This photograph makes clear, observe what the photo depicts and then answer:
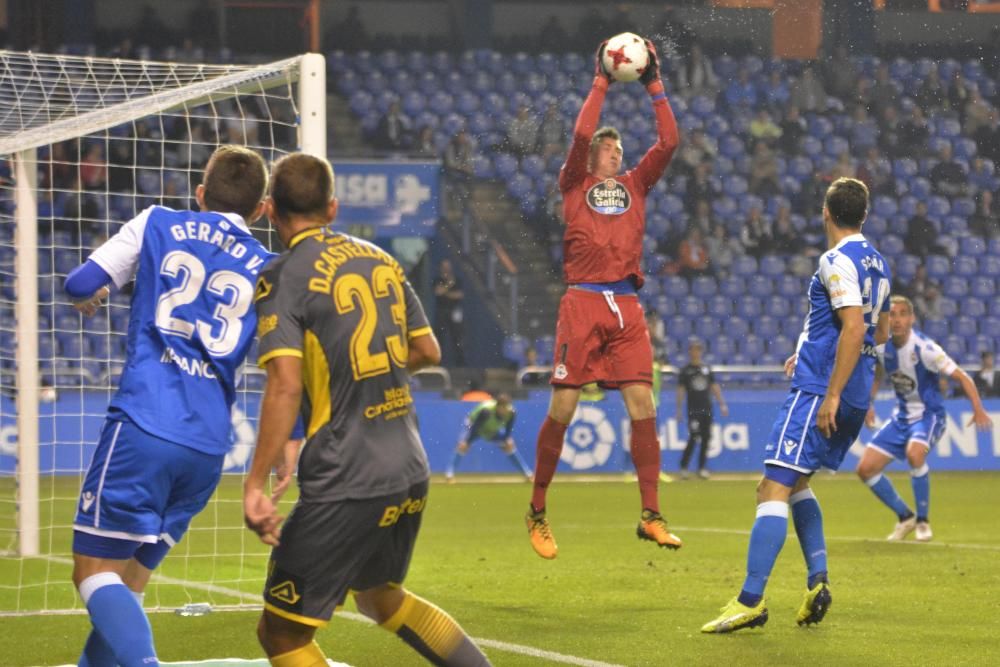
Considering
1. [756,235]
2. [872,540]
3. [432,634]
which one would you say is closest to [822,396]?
[432,634]

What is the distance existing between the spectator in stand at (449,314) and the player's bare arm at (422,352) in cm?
1767

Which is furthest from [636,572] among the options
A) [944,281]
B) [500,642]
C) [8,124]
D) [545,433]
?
[944,281]

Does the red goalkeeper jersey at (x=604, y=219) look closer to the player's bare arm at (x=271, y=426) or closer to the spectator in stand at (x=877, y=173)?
the player's bare arm at (x=271, y=426)

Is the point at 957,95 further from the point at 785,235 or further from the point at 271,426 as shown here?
the point at 271,426

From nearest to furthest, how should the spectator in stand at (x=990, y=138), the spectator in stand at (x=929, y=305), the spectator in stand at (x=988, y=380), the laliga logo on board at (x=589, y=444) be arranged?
the laliga logo on board at (x=589, y=444), the spectator in stand at (x=988, y=380), the spectator in stand at (x=929, y=305), the spectator in stand at (x=990, y=138)

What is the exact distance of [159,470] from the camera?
4750 mm

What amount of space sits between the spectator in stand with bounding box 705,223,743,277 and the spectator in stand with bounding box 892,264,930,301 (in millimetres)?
2542

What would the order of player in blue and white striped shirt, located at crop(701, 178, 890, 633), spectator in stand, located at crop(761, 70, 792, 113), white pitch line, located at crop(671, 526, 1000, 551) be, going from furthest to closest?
spectator in stand, located at crop(761, 70, 792, 113) < white pitch line, located at crop(671, 526, 1000, 551) < player in blue and white striped shirt, located at crop(701, 178, 890, 633)

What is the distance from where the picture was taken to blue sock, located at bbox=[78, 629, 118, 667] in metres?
4.97

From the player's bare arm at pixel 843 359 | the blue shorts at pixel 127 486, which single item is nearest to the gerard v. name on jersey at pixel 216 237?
the blue shorts at pixel 127 486

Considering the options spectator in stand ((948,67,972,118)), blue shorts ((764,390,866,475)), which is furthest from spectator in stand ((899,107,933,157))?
blue shorts ((764,390,866,475))

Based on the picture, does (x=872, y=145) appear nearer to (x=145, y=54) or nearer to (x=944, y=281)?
(x=944, y=281)

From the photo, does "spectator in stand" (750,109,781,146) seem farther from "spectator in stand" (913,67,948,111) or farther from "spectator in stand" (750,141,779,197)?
"spectator in stand" (913,67,948,111)

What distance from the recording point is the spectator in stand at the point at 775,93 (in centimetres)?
2570
